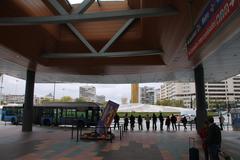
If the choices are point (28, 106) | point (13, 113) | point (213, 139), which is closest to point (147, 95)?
point (13, 113)

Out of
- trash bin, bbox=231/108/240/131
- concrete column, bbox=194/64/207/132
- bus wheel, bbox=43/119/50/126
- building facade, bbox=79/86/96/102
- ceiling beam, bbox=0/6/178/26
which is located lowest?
bus wheel, bbox=43/119/50/126

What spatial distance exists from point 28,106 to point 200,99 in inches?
611

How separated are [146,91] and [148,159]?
170594mm

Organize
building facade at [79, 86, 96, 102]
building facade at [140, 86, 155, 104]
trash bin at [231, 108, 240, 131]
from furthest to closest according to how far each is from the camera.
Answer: building facade at [140, 86, 155, 104] → building facade at [79, 86, 96, 102] → trash bin at [231, 108, 240, 131]

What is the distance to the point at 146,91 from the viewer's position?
179125 millimetres

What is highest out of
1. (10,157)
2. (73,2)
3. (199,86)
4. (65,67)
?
(73,2)

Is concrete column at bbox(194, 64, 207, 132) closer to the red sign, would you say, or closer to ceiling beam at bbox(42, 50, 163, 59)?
ceiling beam at bbox(42, 50, 163, 59)

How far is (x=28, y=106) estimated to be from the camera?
2198 centimetres

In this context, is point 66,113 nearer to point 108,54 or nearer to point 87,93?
point 108,54

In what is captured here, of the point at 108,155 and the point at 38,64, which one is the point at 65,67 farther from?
the point at 108,155

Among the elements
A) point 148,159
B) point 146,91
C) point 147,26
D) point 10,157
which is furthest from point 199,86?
point 146,91

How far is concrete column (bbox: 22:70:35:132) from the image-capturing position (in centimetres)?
2170

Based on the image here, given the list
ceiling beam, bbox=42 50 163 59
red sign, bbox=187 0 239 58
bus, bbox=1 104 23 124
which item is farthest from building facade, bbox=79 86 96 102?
red sign, bbox=187 0 239 58

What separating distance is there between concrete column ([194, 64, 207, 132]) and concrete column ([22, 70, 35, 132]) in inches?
594
